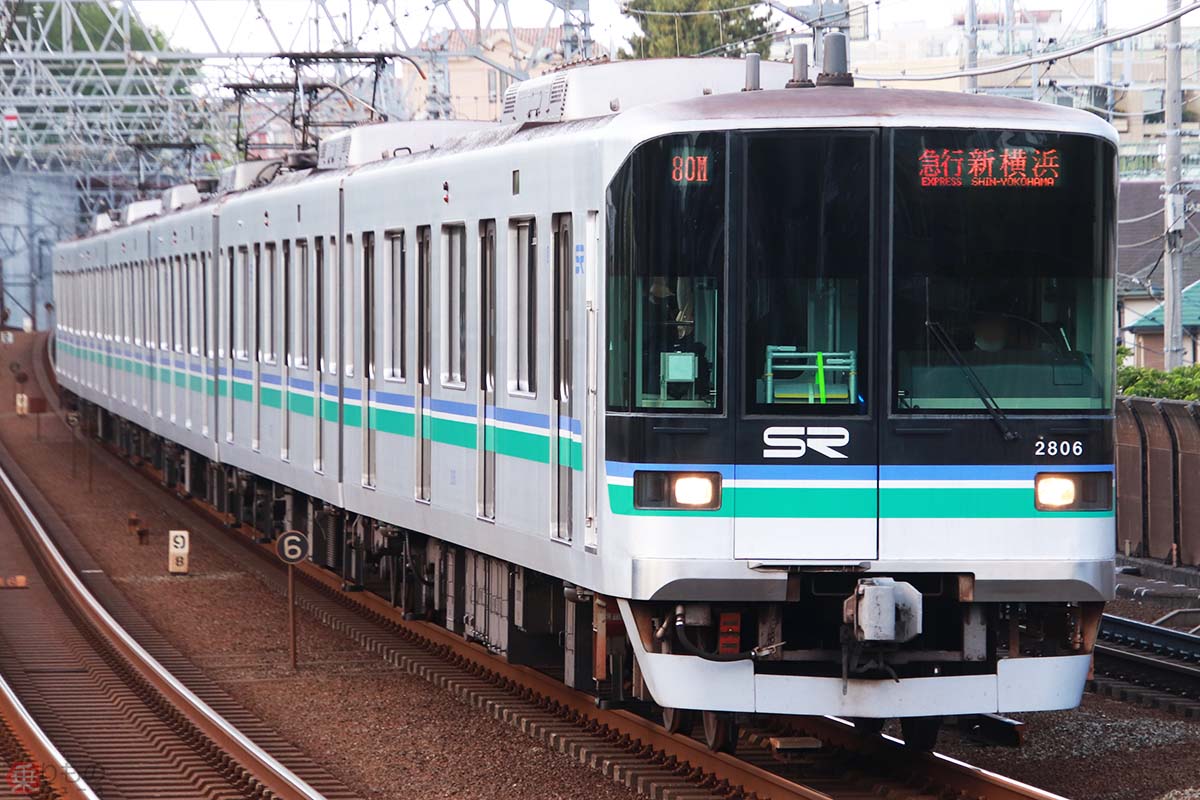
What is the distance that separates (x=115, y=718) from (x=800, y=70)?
17.0 ft

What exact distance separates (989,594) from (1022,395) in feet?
2.52

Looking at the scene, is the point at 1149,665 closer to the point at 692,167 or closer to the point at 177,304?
the point at 692,167

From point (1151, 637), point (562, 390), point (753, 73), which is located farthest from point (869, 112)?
point (1151, 637)

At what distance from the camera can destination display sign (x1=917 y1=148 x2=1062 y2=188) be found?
796 cm

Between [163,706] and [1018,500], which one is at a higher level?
[1018,500]

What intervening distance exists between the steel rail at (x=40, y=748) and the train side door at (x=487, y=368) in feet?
7.63

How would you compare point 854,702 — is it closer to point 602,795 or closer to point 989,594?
point 989,594

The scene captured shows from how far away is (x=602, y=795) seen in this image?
29.1ft

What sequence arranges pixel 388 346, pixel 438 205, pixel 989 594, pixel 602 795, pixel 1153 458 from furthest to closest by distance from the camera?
1. pixel 1153 458
2. pixel 388 346
3. pixel 438 205
4. pixel 602 795
5. pixel 989 594

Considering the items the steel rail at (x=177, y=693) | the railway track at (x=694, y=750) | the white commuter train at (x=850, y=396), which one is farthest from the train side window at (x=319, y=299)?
the white commuter train at (x=850, y=396)

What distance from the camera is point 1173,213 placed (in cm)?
1975

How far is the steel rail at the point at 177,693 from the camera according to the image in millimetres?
9133

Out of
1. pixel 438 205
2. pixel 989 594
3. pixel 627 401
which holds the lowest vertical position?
pixel 989 594

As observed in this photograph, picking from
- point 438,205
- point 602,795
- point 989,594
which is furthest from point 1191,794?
point 438,205
